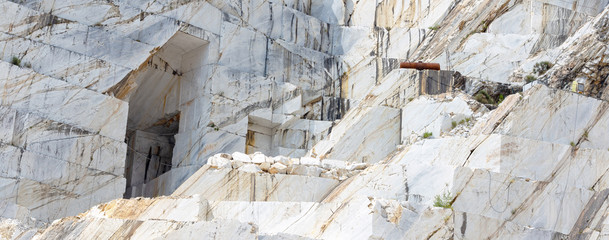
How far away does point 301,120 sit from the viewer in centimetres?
3894

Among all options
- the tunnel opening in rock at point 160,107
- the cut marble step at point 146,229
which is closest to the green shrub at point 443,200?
the cut marble step at point 146,229

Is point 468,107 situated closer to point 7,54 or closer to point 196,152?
point 196,152

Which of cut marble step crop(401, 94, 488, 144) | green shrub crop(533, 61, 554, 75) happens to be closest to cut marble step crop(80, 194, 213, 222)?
cut marble step crop(401, 94, 488, 144)

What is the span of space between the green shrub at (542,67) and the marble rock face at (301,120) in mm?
201

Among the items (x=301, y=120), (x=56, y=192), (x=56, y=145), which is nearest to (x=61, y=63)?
(x=56, y=145)

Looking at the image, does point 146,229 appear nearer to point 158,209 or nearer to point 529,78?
point 158,209

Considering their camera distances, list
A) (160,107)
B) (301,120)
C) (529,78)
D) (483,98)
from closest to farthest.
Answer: (483,98), (529,78), (301,120), (160,107)

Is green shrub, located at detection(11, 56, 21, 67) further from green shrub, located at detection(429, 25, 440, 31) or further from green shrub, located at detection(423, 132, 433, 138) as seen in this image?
green shrub, located at detection(429, 25, 440, 31)

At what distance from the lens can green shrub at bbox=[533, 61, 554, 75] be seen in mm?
33812

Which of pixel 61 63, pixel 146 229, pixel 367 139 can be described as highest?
pixel 61 63

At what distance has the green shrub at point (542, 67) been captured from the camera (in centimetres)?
3381

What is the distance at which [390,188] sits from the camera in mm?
25203

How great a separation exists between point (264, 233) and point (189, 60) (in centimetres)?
1764

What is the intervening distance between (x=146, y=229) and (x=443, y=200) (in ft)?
20.0
